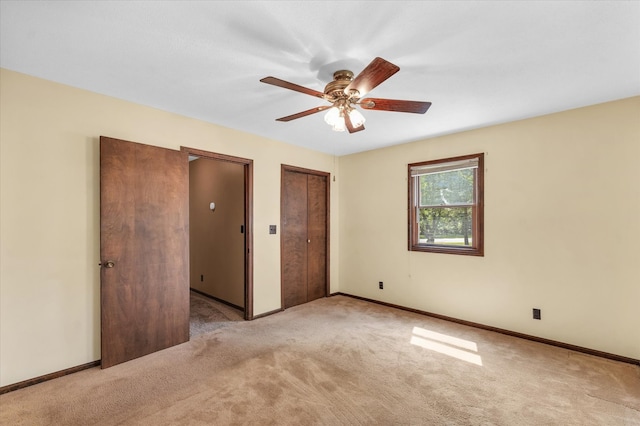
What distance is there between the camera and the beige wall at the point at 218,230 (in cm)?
427

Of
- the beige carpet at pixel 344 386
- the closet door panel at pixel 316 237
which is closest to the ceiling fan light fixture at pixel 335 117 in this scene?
the beige carpet at pixel 344 386

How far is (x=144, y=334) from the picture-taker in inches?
109

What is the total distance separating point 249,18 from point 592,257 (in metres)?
3.70

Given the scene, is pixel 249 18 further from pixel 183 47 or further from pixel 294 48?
pixel 183 47

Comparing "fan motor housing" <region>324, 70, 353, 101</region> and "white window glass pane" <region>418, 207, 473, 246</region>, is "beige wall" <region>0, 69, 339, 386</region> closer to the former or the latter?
"fan motor housing" <region>324, 70, 353, 101</region>

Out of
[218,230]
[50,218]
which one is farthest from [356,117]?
[218,230]

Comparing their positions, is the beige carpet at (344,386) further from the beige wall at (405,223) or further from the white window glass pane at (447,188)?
the white window glass pane at (447,188)

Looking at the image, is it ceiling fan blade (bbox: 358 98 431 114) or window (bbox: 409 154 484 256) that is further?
window (bbox: 409 154 484 256)

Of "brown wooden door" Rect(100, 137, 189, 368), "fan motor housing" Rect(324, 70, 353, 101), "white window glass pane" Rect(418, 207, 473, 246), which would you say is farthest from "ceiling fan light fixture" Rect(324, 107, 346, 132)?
"white window glass pane" Rect(418, 207, 473, 246)

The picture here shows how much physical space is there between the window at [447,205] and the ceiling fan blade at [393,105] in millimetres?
1863

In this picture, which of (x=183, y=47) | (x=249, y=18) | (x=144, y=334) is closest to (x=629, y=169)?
(x=249, y=18)

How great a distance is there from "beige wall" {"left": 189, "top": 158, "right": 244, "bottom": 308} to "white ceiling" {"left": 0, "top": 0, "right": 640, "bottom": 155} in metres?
1.67

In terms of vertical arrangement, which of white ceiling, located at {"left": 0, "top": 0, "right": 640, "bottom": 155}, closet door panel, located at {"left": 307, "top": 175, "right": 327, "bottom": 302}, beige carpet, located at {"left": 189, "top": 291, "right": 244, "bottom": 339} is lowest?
beige carpet, located at {"left": 189, "top": 291, "right": 244, "bottom": 339}

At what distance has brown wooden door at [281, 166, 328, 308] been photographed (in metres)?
4.39
